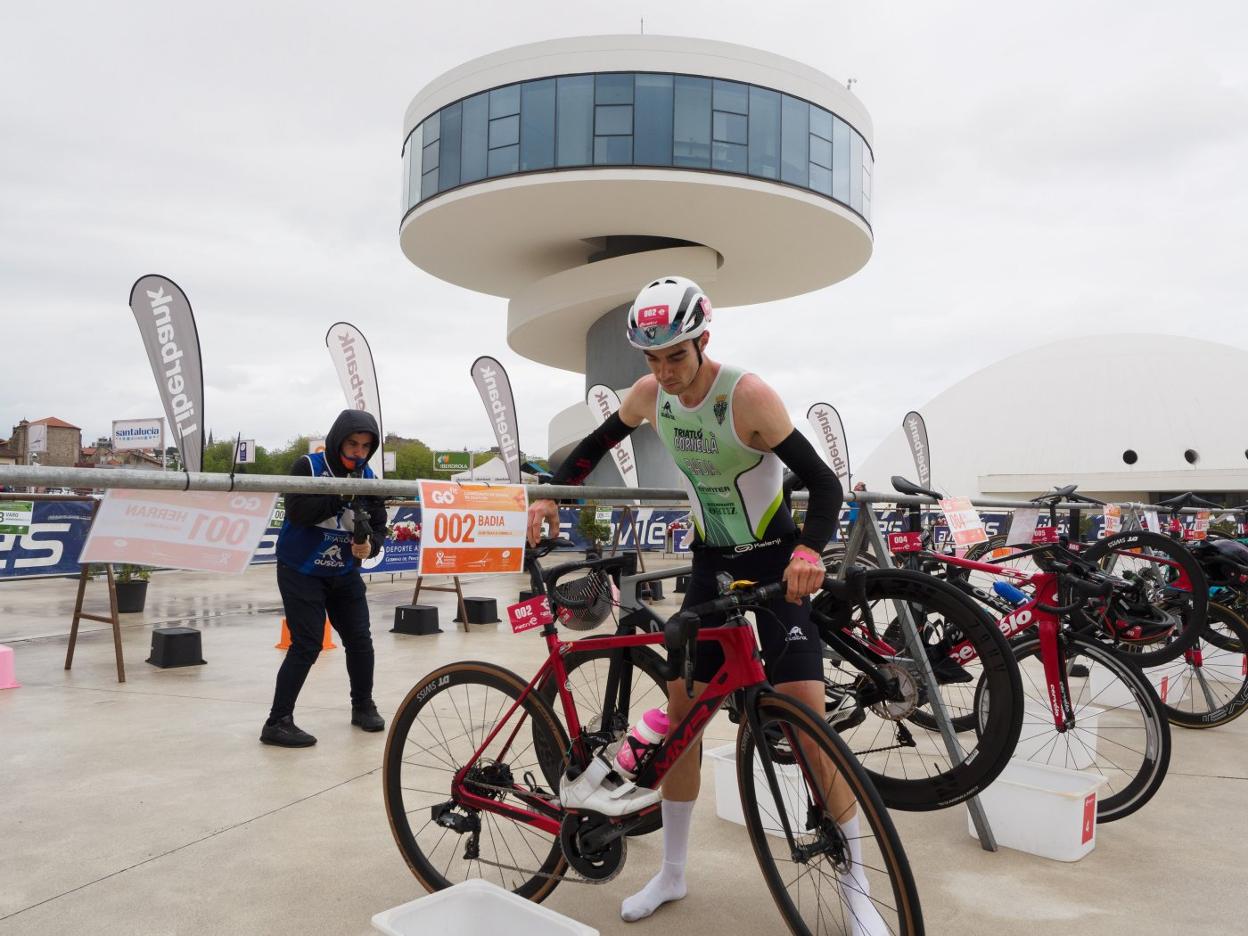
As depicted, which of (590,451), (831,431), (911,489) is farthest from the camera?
(831,431)

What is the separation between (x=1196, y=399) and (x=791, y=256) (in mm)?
47545

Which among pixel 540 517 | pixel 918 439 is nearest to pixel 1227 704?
pixel 540 517

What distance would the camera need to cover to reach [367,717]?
224 inches

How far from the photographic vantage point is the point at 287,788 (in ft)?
14.6

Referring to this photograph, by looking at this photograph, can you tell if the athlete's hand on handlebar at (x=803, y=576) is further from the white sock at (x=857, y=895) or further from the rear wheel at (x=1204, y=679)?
the rear wheel at (x=1204, y=679)

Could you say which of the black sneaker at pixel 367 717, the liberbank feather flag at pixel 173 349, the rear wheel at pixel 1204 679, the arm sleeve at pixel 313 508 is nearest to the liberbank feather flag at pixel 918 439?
the rear wheel at pixel 1204 679

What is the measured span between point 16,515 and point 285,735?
1127 centimetres

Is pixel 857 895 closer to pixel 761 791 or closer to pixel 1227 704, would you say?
pixel 761 791

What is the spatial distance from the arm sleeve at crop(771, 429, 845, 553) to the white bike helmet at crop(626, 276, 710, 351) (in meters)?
0.48

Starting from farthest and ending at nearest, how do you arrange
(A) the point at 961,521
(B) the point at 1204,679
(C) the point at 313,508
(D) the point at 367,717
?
(B) the point at 1204,679, (D) the point at 367,717, (A) the point at 961,521, (C) the point at 313,508

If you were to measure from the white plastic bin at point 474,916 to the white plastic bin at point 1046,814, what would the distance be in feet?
7.19

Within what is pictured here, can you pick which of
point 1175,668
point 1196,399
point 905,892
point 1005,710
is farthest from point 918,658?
point 1196,399

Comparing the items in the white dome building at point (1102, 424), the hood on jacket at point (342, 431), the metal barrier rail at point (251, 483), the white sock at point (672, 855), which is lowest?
the white sock at point (672, 855)

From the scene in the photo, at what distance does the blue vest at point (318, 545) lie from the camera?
522cm
